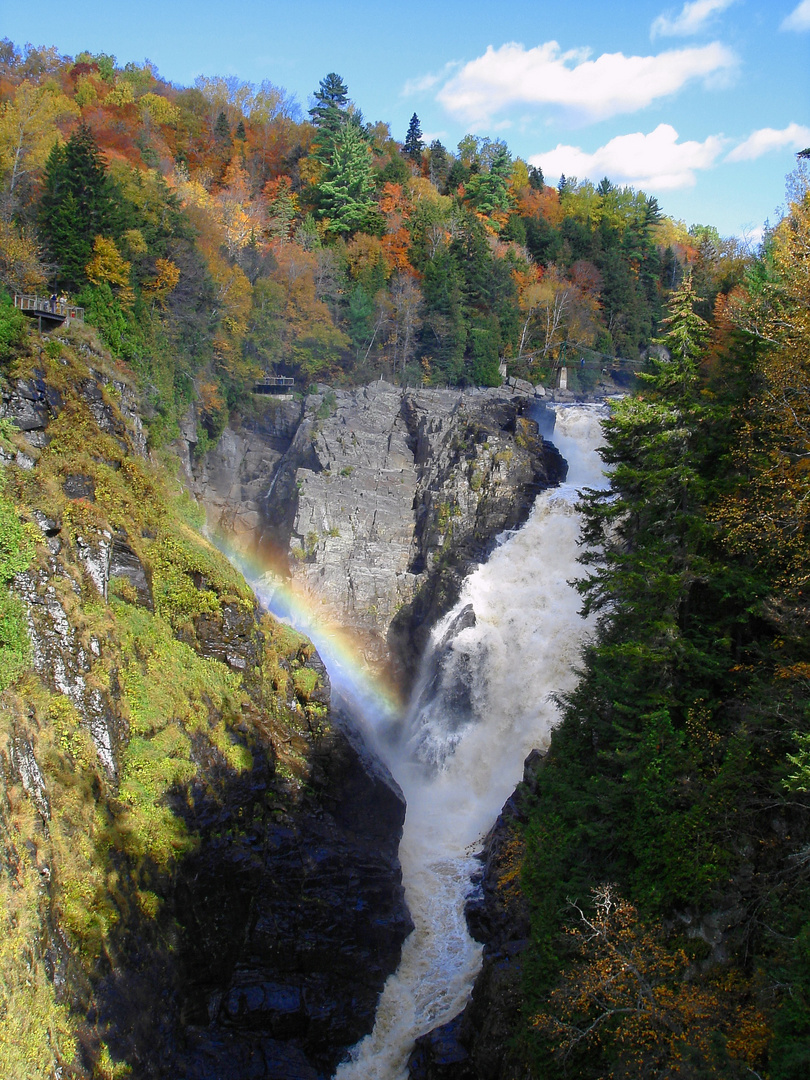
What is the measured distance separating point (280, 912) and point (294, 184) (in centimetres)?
6091

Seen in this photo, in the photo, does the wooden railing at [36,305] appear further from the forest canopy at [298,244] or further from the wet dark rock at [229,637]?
the wet dark rock at [229,637]

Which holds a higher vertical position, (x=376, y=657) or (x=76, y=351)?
(x=76, y=351)

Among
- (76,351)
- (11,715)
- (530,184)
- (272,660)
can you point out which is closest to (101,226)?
(76,351)

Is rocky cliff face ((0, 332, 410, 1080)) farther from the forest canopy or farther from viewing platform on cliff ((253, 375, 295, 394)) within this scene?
viewing platform on cliff ((253, 375, 295, 394))

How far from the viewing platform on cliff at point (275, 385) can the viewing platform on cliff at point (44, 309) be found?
63.2 ft

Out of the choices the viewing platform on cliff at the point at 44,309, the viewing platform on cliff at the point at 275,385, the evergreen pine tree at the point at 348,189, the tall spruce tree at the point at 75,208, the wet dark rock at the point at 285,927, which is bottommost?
the wet dark rock at the point at 285,927

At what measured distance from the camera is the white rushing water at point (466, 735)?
21.2 meters

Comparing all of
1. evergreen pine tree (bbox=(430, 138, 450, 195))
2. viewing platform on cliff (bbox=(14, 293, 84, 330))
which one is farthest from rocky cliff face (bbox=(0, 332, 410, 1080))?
evergreen pine tree (bbox=(430, 138, 450, 195))

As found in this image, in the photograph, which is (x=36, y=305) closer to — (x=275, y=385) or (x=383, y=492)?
(x=383, y=492)

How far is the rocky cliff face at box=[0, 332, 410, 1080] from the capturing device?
15.1 m

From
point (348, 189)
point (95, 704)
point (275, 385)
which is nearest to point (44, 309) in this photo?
point (95, 704)

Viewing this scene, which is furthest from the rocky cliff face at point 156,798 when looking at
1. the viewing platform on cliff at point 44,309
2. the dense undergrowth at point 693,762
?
the dense undergrowth at point 693,762

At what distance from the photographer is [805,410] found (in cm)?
1591

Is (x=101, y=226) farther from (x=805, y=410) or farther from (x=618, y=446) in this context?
(x=805, y=410)
